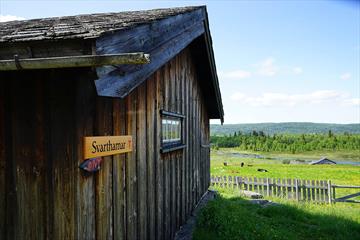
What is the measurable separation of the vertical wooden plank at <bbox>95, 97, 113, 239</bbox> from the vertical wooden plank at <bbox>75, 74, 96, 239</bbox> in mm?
94

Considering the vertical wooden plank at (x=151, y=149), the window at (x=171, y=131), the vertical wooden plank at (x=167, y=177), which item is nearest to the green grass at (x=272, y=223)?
the vertical wooden plank at (x=167, y=177)

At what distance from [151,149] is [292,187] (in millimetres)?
14384

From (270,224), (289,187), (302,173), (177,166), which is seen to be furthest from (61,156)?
(302,173)

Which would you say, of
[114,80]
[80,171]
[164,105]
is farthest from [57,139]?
[164,105]

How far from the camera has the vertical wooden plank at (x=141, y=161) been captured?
4.41 meters

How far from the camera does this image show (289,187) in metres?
17.8

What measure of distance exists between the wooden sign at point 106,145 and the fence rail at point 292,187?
14.9m

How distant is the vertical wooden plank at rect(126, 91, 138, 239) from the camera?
405 cm

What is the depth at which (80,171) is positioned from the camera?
3021 millimetres

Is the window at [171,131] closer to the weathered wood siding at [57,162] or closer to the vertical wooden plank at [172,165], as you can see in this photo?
the vertical wooden plank at [172,165]

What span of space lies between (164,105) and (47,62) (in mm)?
3317

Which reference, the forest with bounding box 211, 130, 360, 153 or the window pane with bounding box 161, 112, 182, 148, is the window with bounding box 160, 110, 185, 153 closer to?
the window pane with bounding box 161, 112, 182, 148

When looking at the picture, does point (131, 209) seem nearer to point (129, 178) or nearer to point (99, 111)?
point (129, 178)

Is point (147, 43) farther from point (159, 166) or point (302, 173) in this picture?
point (302, 173)
